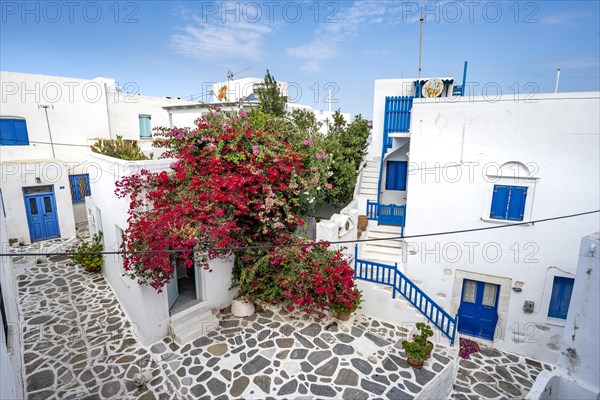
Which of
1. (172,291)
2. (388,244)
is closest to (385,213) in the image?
(388,244)

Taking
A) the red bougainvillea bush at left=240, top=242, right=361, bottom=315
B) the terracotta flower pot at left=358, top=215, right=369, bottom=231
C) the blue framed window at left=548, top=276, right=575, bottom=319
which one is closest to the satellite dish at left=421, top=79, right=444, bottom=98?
the terracotta flower pot at left=358, top=215, right=369, bottom=231

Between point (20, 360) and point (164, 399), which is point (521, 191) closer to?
point (164, 399)

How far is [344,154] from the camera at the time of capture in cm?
1367

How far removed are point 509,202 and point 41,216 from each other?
58.9ft

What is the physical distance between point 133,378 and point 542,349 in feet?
35.6

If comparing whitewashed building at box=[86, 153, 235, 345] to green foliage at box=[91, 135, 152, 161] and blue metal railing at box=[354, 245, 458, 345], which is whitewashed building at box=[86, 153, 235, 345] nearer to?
green foliage at box=[91, 135, 152, 161]

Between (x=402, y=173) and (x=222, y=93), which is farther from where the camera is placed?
(x=222, y=93)

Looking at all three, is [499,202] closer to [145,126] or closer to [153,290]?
[153,290]

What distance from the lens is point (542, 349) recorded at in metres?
9.03

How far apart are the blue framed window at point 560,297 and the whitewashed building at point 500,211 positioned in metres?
0.02

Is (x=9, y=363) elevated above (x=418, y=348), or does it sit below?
above

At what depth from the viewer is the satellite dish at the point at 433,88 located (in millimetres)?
12820

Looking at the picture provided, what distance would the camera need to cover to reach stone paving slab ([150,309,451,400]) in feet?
20.9

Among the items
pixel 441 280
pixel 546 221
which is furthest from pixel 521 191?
pixel 441 280
